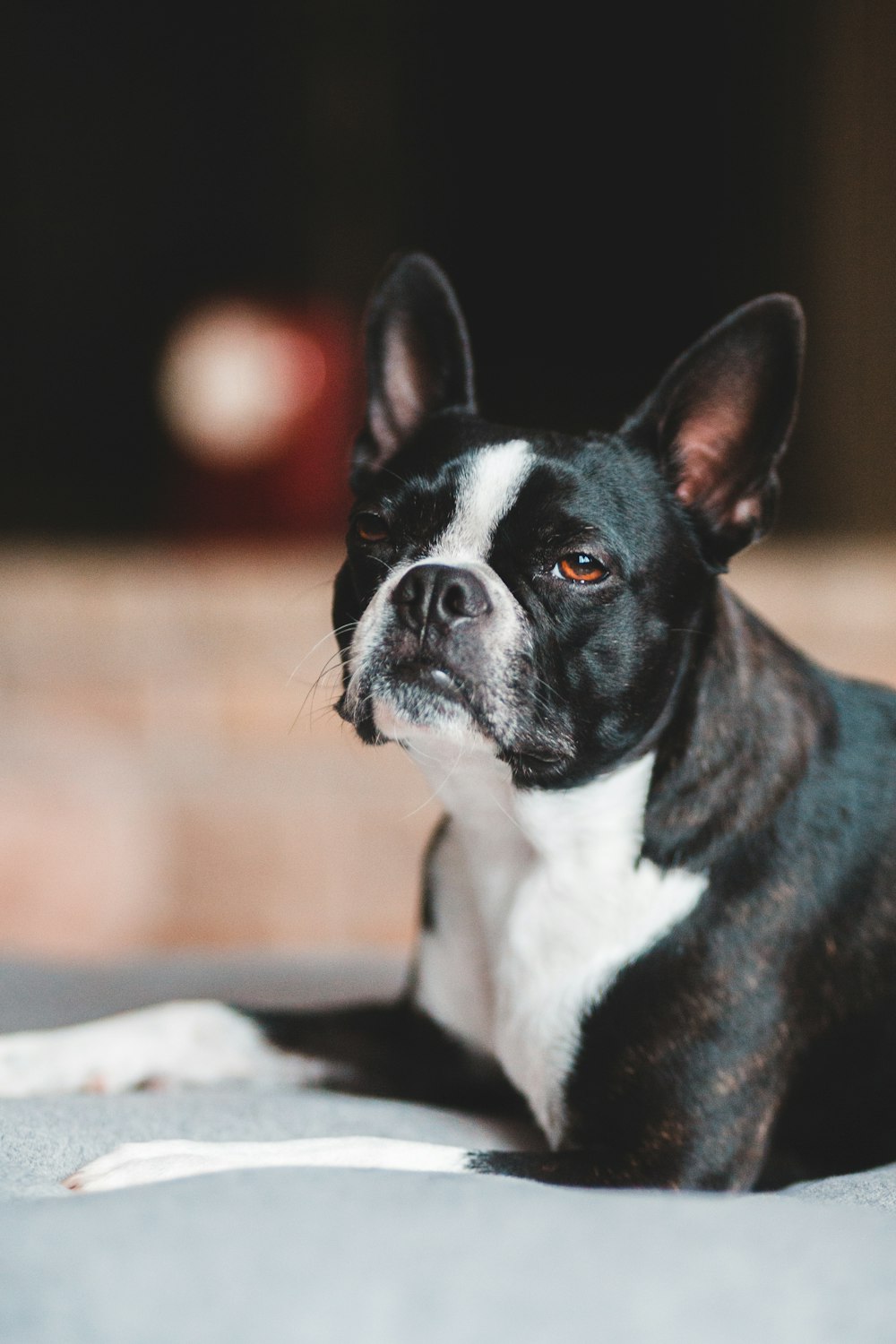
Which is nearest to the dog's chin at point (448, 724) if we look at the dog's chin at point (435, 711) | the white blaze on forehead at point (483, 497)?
the dog's chin at point (435, 711)

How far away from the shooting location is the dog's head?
1.57m

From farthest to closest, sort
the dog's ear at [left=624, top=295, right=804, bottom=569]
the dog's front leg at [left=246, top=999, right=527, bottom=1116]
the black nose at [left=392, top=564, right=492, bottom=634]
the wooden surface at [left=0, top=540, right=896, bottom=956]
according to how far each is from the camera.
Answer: the wooden surface at [left=0, top=540, right=896, bottom=956] → the dog's front leg at [left=246, top=999, right=527, bottom=1116] → the dog's ear at [left=624, top=295, right=804, bottom=569] → the black nose at [left=392, top=564, right=492, bottom=634]

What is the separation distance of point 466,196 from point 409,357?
3690 millimetres

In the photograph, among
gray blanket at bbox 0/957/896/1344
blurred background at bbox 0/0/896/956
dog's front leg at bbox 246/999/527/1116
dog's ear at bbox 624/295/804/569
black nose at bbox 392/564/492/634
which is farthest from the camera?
blurred background at bbox 0/0/896/956

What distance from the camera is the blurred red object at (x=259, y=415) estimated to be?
16.9 feet

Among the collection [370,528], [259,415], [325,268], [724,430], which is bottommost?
[259,415]

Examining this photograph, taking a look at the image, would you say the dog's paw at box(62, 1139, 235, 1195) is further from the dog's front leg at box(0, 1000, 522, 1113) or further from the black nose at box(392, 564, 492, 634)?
the black nose at box(392, 564, 492, 634)

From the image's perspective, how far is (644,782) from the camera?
163cm

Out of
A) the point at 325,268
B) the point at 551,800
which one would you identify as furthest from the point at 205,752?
the point at 551,800

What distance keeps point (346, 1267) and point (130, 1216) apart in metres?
0.16

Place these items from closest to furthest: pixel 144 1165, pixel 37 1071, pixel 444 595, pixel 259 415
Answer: pixel 144 1165
pixel 444 595
pixel 37 1071
pixel 259 415

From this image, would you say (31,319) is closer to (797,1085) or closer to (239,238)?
(239,238)

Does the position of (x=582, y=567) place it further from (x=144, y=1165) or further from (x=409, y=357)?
(x=144, y=1165)

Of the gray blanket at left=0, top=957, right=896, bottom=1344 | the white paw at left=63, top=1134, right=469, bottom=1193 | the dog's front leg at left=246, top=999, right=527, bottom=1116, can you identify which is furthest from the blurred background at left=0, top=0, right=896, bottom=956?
the gray blanket at left=0, top=957, right=896, bottom=1344
